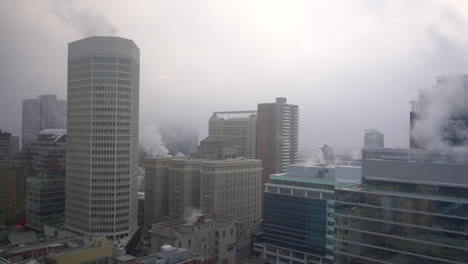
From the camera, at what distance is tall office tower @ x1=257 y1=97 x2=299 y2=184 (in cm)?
9188

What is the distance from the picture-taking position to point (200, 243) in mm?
48719

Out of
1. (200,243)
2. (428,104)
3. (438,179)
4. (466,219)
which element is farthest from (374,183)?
(200,243)

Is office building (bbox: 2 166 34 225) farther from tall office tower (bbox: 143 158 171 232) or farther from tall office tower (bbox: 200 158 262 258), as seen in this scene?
tall office tower (bbox: 200 158 262 258)

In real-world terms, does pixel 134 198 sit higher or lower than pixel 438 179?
lower

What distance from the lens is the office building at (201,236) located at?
149 ft

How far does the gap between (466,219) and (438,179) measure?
13.7 ft

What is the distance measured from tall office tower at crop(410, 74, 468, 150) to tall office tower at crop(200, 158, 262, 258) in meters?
32.8

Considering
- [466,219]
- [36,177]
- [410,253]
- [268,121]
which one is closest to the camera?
[466,219]

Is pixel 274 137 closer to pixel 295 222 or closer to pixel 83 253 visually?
pixel 295 222

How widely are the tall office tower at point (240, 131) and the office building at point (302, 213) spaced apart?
45637mm

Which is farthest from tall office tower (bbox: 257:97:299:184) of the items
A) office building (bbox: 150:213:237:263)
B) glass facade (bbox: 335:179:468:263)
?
glass facade (bbox: 335:179:468:263)

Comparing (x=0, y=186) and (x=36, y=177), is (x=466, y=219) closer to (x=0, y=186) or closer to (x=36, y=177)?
(x=36, y=177)

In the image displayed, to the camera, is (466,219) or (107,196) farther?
(107,196)

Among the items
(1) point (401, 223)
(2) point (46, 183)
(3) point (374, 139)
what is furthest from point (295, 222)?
(3) point (374, 139)
